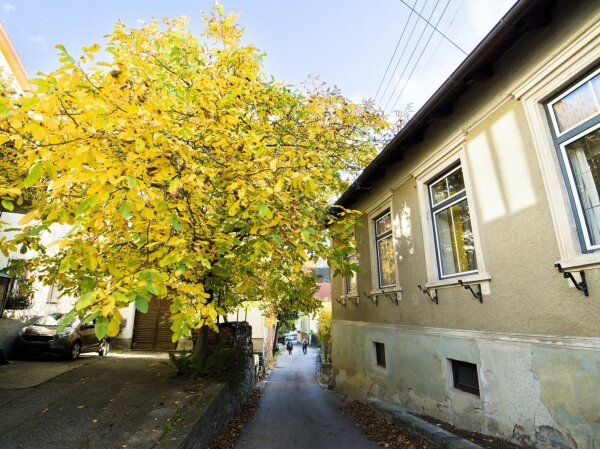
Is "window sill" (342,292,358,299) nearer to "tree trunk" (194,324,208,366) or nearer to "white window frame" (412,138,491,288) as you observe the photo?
"white window frame" (412,138,491,288)

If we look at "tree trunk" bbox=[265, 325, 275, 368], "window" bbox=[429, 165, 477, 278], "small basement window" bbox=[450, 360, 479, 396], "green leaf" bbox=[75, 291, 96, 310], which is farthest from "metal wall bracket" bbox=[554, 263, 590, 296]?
"tree trunk" bbox=[265, 325, 275, 368]

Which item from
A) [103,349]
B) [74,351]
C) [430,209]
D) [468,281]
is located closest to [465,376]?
[468,281]

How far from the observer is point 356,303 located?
996 cm

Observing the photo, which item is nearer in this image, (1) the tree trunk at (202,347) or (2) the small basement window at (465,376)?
(2) the small basement window at (465,376)

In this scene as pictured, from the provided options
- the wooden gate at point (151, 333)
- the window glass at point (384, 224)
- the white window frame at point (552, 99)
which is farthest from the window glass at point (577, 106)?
the wooden gate at point (151, 333)

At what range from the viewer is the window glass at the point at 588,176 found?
3627 mm

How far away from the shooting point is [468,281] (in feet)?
17.0

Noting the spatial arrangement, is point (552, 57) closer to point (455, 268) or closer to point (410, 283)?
point (455, 268)

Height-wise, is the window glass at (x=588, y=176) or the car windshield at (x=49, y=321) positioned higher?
the window glass at (x=588, y=176)

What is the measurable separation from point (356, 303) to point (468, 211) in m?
5.22

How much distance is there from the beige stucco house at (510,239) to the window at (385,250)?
27.8 inches

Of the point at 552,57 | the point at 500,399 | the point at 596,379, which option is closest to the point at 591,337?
the point at 596,379

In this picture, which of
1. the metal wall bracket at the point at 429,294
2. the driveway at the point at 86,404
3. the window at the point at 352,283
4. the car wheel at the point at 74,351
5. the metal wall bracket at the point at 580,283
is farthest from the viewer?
the window at the point at 352,283

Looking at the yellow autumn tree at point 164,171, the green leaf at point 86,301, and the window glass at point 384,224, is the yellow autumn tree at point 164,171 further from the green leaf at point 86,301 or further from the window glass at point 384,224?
the window glass at point 384,224
